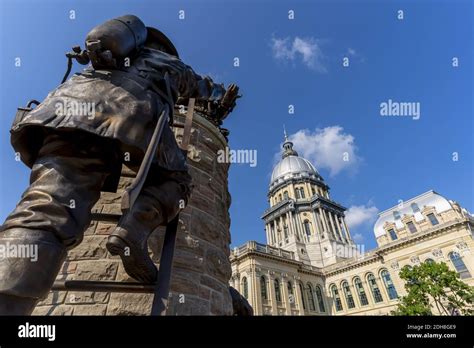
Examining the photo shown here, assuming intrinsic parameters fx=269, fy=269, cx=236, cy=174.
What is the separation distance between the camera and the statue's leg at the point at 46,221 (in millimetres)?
1366

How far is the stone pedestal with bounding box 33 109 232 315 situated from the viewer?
2.80 metres

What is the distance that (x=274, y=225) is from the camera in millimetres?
59781

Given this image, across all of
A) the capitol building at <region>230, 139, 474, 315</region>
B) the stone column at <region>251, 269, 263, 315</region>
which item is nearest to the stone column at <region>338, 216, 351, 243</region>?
the capitol building at <region>230, 139, 474, 315</region>

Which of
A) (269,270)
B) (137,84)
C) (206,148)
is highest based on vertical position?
(269,270)

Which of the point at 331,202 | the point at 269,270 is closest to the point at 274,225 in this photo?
the point at 331,202

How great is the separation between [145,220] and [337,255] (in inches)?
2191

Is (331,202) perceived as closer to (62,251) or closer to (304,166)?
(304,166)

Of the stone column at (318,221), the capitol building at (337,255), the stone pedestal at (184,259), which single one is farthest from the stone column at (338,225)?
the stone pedestal at (184,259)

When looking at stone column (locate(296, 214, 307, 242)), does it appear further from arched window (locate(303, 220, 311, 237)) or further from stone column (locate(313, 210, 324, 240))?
stone column (locate(313, 210, 324, 240))

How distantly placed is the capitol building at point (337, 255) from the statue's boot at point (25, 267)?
37055 millimetres

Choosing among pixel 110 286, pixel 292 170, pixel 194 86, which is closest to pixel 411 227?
pixel 292 170

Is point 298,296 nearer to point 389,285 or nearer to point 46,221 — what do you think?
point 389,285

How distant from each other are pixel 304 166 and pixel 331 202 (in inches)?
439

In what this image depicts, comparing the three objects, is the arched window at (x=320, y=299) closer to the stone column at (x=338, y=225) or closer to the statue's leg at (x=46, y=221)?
the stone column at (x=338, y=225)
